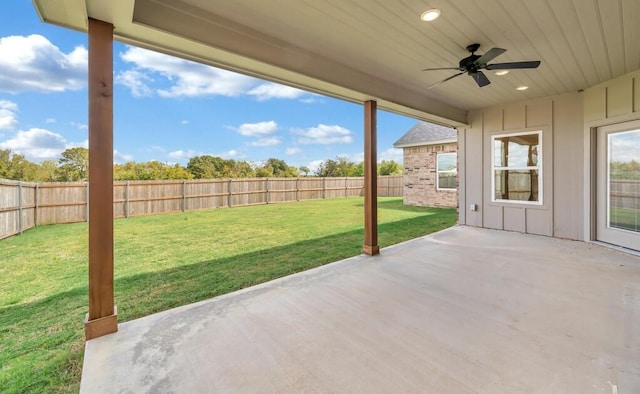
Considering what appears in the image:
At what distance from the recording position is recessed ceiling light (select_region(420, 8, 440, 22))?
102 inches

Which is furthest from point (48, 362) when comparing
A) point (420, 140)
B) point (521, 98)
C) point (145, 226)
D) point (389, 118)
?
point (389, 118)

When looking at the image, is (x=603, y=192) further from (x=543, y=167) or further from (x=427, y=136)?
(x=427, y=136)

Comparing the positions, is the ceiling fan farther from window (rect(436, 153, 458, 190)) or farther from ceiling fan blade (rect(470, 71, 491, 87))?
window (rect(436, 153, 458, 190))

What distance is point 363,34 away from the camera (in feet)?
9.91

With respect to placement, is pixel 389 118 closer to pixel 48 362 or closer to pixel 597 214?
pixel 597 214

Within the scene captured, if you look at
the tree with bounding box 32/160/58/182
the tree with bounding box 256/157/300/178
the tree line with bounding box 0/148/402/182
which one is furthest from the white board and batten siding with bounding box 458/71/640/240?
the tree with bounding box 256/157/300/178

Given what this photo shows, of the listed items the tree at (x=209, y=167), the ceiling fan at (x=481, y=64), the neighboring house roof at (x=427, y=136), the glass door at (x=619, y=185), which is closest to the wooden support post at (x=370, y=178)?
the ceiling fan at (x=481, y=64)

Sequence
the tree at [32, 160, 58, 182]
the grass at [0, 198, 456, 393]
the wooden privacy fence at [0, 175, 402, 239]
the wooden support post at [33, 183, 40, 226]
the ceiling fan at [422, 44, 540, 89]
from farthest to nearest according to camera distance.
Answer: the tree at [32, 160, 58, 182] < the wooden support post at [33, 183, 40, 226] < the wooden privacy fence at [0, 175, 402, 239] < the ceiling fan at [422, 44, 540, 89] < the grass at [0, 198, 456, 393]

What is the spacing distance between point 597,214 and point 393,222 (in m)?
3.99

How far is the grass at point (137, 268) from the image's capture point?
6.75 ft

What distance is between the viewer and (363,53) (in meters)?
Result: 3.48

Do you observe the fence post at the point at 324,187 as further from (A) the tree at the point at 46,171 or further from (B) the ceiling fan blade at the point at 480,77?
(B) the ceiling fan blade at the point at 480,77

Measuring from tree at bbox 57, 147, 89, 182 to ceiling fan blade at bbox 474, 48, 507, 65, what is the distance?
43.5 ft

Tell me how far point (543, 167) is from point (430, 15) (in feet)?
15.5
